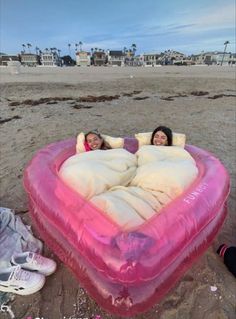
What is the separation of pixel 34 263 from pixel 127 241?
0.78 meters

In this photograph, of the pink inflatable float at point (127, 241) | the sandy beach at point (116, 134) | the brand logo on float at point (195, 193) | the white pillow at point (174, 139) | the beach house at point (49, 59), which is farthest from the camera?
the beach house at point (49, 59)

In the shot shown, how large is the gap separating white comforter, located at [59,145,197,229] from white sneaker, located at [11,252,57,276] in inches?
21.4

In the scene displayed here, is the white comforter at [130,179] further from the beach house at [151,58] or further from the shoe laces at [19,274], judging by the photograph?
the beach house at [151,58]

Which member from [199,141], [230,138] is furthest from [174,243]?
[230,138]

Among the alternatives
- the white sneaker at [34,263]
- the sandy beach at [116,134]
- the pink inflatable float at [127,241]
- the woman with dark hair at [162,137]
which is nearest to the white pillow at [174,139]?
the woman with dark hair at [162,137]

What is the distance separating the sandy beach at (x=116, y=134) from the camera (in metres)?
1.62

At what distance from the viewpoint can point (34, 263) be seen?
175cm

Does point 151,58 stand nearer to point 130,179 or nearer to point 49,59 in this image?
point 49,59

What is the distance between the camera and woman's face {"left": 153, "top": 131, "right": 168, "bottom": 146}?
2725mm

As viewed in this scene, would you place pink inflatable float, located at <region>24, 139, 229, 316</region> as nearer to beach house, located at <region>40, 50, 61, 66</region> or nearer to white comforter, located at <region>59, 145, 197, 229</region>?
white comforter, located at <region>59, 145, 197, 229</region>

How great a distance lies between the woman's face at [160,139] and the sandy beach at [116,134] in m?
0.96

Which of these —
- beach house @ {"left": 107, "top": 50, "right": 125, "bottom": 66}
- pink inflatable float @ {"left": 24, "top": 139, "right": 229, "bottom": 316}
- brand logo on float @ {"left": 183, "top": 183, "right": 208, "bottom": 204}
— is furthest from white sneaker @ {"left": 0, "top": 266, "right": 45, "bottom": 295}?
beach house @ {"left": 107, "top": 50, "right": 125, "bottom": 66}

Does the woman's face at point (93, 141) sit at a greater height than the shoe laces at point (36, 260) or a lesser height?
greater

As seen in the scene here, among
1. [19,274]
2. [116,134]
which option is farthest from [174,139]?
[116,134]
